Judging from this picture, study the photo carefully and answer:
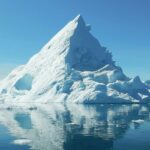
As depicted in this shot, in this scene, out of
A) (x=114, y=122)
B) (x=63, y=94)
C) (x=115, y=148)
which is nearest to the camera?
(x=115, y=148)

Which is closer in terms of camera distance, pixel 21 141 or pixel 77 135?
pixel 21 141

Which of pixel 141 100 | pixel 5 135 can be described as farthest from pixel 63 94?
pixel 5 135

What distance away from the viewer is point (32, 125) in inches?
3799

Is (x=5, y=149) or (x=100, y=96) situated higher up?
(x=100, y=96)

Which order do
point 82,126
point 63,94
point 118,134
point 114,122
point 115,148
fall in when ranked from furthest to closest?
point 63,94
point 114,122
point 82,126
point 118,134
point 115,148

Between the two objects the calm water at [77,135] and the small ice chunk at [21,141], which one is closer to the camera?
the calm water at [77,135]

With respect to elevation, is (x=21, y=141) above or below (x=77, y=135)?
below

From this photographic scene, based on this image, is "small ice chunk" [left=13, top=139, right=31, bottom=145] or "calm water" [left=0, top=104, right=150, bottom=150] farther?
"small ice chunk" [left=13, top=139, right=31, bottom=145]

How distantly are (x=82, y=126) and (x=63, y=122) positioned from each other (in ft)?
36.6

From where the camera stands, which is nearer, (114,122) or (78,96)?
(114,122)

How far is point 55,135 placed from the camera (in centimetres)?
7794

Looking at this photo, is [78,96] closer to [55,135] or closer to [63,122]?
[63,122]

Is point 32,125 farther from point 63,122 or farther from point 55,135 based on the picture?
point 55,135

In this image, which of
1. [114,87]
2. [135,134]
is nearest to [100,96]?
[114,87]
